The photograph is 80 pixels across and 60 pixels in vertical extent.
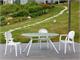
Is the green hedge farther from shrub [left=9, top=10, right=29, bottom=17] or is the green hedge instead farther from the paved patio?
the paved patio

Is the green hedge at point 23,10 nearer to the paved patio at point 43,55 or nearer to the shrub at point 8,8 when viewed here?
the shrub at point 8,8

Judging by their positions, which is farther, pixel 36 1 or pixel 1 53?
pixel 36 1

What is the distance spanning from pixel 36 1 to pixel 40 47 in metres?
1.31

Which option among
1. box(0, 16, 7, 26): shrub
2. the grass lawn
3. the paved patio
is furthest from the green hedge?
the paved patio

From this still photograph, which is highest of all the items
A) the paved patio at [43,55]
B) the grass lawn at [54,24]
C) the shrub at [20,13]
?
the shrub at [20,13]

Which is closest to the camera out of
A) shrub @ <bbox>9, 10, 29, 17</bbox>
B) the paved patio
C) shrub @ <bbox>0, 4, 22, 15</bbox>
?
the paved patio

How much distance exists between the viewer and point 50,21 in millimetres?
7527

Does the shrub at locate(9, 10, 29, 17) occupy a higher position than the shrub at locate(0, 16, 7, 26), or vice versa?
the shrub at locate(9, 10, 29, 17)

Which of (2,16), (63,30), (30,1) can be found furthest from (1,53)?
(63,30)

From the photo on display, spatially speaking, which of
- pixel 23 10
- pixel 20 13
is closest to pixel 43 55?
pixel 20 13

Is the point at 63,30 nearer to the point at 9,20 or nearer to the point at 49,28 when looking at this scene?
the point at 49,28

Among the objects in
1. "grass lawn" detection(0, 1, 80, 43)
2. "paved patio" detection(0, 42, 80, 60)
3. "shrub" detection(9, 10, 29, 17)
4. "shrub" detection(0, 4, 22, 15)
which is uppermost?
"shrub" detection(0, 4, 22, 15)

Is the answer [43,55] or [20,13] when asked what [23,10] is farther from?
[43,55]

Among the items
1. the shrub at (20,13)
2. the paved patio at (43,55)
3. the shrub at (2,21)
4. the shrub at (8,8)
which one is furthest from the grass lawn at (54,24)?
the paved patio at (43,55)
